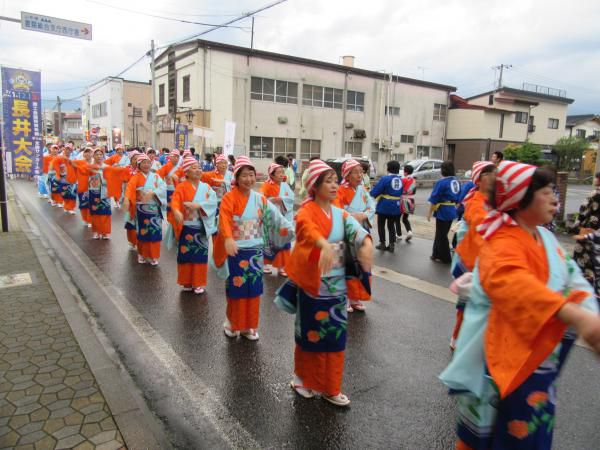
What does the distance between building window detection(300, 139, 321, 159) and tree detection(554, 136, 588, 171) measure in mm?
18773

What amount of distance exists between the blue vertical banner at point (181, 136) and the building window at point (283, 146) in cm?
688

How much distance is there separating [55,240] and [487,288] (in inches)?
385

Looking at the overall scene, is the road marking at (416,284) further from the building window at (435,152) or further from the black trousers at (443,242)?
the building window at (435,152)

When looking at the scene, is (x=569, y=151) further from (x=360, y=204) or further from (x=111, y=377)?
(x=111, y=377)

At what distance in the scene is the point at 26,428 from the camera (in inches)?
115

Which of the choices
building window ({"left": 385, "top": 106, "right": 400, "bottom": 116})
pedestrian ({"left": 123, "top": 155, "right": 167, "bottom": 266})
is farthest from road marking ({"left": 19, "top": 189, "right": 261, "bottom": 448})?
building window ({"left": 385, "top": 106, "right": 400, "bottom": 116})

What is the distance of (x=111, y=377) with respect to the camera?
3586mm

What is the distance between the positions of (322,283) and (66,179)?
40.7 feet

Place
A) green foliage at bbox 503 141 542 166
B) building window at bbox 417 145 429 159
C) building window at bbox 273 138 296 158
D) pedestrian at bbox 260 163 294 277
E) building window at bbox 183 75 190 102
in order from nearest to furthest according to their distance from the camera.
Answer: pedestrian at bbox 260 163 294 277 < green foliage at bbox 503 141 542 166 < building window at bbox 183 75 190 102 < building window at bbox 273 138 296 158 < building window at bbox 417 145 429 159

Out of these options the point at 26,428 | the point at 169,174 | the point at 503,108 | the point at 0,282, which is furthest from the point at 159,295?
the point at 503,108

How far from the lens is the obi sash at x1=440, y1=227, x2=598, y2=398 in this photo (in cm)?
204

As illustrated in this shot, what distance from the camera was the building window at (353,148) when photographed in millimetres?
31847

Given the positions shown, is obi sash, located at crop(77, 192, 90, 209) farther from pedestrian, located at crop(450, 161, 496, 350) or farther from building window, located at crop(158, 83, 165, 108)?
building window, located at crop(158, 83, 165, 108)

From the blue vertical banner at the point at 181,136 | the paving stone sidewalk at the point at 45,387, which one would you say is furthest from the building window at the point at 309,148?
the paving stone sidewalk at the point at 45,387
